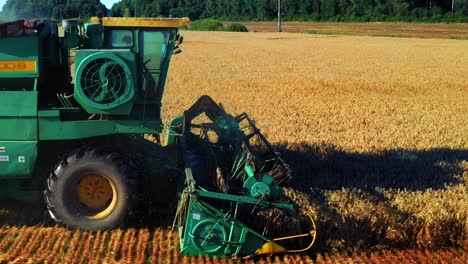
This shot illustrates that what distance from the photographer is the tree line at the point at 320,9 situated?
68887mm

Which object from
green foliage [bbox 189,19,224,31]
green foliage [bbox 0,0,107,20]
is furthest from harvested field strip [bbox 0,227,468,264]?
green foliage [bbox 189,19,224,31]

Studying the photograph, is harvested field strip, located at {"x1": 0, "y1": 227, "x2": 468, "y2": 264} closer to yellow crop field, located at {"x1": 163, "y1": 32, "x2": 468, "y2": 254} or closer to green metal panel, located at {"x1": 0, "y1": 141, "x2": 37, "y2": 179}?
yellow crop field, located at {"x1": 163, "y1": 32, "x2": 468, "y2": 254}

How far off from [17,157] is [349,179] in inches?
134

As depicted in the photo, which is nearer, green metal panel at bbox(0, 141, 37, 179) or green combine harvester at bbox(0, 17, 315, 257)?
green combine harvester at bbox(0, 17, 315, 257)

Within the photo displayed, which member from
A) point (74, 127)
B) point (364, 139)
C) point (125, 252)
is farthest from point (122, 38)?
point (364, 139)

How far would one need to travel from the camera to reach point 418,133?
9.15 meters

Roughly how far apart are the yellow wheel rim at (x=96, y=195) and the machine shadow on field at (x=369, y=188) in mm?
1755

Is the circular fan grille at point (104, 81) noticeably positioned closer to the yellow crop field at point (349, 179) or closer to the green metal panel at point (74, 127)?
the green metal panel at point (74, 127)

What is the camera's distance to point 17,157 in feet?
16.5

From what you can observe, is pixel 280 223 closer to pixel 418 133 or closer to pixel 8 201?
pixel 8 201

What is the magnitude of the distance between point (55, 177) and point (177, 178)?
1132 millimetres

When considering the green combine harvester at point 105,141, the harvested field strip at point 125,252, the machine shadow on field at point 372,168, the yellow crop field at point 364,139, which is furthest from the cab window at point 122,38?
the machine shadow on field at point 372,168

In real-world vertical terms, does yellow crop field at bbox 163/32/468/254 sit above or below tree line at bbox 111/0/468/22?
below

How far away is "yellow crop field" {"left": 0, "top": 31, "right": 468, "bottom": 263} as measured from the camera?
486 cm
